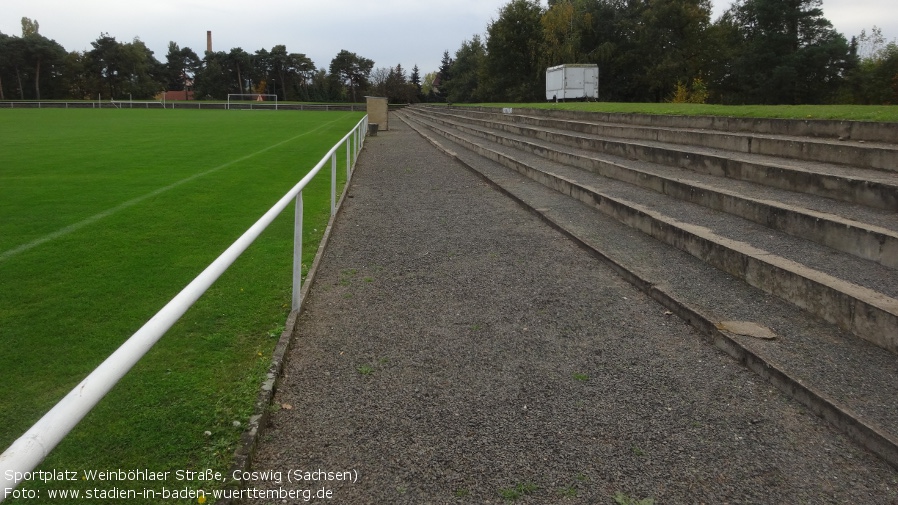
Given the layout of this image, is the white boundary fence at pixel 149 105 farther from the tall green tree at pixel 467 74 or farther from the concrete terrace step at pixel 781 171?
the concrete terrace step at pixel 781 171

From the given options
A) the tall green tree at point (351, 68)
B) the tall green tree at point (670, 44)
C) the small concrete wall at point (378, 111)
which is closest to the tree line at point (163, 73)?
the tall green tree at point (351, 68)

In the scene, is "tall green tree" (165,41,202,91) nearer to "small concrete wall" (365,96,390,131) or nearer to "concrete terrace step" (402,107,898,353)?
"small concrete wall" (365,96,390,131)

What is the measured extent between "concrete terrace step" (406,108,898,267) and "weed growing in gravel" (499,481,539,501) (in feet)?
12.3

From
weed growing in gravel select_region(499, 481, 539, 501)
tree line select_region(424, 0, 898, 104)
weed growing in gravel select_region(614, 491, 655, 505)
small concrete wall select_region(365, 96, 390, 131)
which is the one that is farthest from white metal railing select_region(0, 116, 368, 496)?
tree line select_region(424, 0, 898, 104)

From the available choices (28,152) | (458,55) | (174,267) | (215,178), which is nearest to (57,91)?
(458,55)

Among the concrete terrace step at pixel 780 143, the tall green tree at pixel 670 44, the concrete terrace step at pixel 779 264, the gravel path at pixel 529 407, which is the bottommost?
the gravel path at pixel 529 407

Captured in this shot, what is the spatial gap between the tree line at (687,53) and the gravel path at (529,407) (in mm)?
30792

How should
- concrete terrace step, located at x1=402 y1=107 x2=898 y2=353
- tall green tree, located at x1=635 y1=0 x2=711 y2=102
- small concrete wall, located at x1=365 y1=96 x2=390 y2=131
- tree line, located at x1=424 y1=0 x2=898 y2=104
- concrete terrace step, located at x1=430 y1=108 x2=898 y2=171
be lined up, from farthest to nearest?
tall green tree, located at x1=635 y1=0 x2=711 y2=102
tree line, located at x1=424 y1=0 x2=898 y2=104
small concrete wall, located at x1=365 y1=96 x2=390 y2=131
concrete terrace step, located at x1=430 y1=108 x2=898 y2=171
concrete terrace step, located at x1=402 y1=107 x2=898 y2=353

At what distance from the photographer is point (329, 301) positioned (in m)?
5.50

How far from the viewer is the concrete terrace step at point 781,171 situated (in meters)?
6.39

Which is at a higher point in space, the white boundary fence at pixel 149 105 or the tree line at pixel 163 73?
the tree line at pixel 163 73

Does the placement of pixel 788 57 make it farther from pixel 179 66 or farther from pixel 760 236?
pixel 179 66

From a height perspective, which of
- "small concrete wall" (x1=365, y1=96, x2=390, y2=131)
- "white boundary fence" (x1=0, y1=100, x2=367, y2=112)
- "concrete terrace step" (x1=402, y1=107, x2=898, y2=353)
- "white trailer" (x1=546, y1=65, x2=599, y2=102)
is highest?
"white boundary fence" (x1=0, y1=100, x2=367, y2=112)

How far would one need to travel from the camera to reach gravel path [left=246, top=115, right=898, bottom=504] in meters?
2.83
